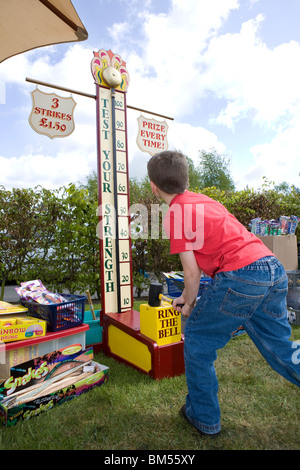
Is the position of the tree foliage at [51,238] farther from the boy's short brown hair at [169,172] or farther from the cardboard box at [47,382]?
the boy's short brown hair at [169,172]

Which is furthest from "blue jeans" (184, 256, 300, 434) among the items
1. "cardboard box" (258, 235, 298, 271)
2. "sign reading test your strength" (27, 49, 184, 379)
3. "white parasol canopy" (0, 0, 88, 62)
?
"cardboard box" (258, 235, 298, 271)

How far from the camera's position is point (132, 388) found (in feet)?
8.00

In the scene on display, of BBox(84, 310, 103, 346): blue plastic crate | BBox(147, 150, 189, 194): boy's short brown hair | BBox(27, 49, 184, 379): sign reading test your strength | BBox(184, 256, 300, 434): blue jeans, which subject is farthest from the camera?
BBox(84, 310, 103, 346): blue plastic crate

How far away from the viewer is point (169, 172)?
192 cm

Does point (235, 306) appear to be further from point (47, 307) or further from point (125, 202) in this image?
point (125, 202)

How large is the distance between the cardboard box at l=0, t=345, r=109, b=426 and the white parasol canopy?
2184mm

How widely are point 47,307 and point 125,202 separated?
58.5 inches

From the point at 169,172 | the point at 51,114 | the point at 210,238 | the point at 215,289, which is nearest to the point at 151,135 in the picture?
the point at 51,114

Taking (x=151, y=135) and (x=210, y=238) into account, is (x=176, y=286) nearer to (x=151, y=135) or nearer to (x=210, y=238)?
(x=210, y=238)

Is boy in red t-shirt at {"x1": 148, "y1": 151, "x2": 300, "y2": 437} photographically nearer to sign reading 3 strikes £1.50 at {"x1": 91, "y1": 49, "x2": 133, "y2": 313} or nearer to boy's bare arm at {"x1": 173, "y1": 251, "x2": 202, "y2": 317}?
boy's bare arm at {"x1": 173, "y1": 251, "x2": 202, "y2": 317}

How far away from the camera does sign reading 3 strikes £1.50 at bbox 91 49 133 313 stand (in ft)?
11.0

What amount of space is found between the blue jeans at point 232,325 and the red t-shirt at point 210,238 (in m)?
0.07
